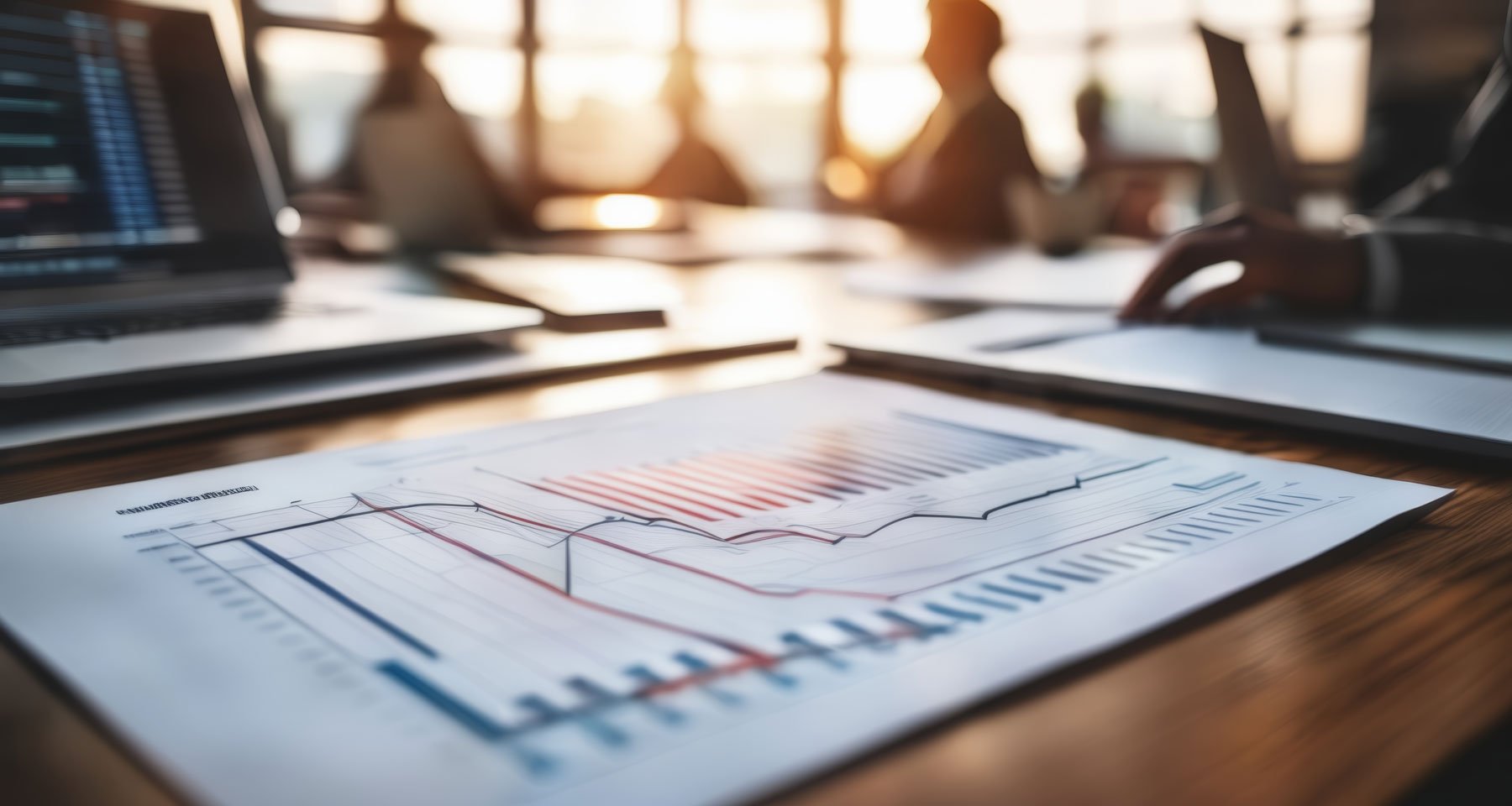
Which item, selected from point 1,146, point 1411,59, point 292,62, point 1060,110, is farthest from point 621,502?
point 1060,110

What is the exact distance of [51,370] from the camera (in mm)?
497

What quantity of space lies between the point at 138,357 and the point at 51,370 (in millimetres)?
44

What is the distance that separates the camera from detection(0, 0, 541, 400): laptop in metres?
0.61

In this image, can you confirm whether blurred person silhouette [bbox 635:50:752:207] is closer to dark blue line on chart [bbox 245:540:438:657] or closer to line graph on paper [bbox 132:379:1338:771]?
line graph on paper [bbox 132:379:1338:771]

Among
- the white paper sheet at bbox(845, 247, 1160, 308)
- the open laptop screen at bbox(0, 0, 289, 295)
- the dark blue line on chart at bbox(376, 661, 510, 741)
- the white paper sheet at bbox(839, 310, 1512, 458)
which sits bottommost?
the white paper sheet at bbox(845, 247, 1160, 308)

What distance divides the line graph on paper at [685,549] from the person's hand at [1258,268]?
1.19ft

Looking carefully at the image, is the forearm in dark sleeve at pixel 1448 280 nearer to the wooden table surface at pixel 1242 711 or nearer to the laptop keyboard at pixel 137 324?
the wooden table surface at pixel 1242 711

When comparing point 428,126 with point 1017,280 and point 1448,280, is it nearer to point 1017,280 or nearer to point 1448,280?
point 1017,280

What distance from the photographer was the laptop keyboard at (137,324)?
590 mm

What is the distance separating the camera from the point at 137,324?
0.65m

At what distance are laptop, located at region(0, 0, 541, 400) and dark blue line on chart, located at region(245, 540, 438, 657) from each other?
0.26 meters

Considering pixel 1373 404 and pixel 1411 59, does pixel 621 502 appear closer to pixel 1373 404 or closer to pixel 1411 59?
pixel 1373 404

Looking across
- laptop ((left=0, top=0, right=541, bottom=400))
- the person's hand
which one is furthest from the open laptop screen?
the person's hand

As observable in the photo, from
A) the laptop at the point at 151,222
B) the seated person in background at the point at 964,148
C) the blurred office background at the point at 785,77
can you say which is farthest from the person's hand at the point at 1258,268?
the blurred office background at the point at 785,77
